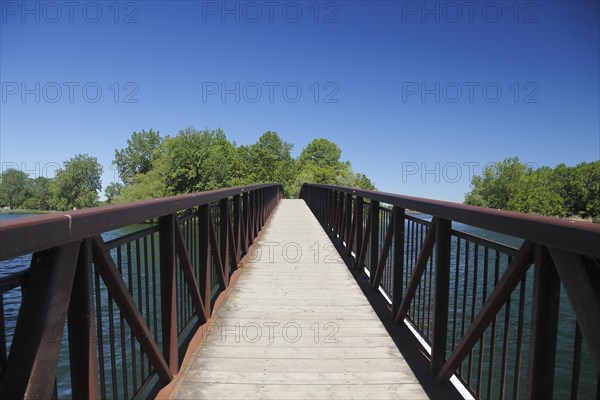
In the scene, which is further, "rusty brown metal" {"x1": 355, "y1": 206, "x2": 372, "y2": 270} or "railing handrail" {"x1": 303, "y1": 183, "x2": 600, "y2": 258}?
"rusty brown metal" {"x1": 355, "y1": 206, "x2": 372, "y2": 270}

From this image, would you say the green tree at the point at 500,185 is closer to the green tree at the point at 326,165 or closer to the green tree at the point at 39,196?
the green tree at the point at 326,165

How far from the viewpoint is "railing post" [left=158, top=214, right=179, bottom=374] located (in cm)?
264

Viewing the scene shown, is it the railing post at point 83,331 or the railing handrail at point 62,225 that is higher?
the railing handrail at point 62,225

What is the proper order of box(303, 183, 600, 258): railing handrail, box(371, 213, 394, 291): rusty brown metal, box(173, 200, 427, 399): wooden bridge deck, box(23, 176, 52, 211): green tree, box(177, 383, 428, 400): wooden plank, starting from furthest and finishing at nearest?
box(23, 176, 52, 211): green tree → box(371, 213, 394, 291): rusty brown metal → box(173, 200, 427, 399): wooden bridge deck → box(177, 383, 428, 400): wooden plank → box(303, 183, 600, 258): railing handrail

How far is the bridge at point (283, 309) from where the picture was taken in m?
1.38

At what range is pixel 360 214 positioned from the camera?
5883 mm

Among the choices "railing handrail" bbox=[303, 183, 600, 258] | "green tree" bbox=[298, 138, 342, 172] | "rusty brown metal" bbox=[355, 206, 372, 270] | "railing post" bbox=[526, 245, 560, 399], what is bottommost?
"rusty brown metal" bbox=[355, 206, 372, 270]

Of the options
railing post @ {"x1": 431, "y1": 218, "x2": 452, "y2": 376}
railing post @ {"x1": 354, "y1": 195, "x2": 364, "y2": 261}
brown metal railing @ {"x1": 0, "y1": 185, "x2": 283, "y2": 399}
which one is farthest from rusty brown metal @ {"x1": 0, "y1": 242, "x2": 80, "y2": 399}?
railing post @ {"x1": 354, "y1": 195, "x2": 364, "y2": 261}

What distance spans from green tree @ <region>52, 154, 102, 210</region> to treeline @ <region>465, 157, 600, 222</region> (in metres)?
78.8

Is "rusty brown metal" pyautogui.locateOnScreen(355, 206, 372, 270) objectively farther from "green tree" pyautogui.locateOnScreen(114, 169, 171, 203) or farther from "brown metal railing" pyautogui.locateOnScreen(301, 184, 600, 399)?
"green tree" pyautogui.locateOnScreen(114, 169, 171, 203)

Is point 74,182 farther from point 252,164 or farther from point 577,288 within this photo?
point 577,288

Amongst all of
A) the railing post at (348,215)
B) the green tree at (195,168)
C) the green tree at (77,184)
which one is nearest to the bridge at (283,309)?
the railing post at (348,215)

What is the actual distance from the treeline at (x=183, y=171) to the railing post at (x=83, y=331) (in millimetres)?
50056

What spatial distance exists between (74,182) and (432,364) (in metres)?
83.1
